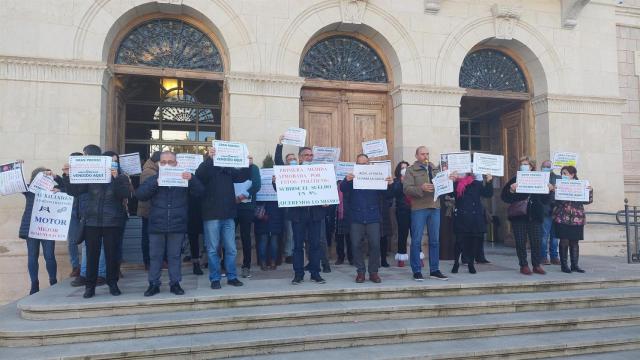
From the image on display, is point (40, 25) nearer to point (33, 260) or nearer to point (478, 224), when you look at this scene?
point (33, 260)

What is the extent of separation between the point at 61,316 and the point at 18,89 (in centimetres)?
509

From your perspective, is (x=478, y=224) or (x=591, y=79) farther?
(x=591, y=79)

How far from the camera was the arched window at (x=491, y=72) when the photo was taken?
10922 millimetres

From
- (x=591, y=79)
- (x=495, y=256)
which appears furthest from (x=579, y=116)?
(x=495, y=256)

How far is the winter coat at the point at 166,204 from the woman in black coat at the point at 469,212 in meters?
4.26

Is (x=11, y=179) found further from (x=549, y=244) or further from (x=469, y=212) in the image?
(x=549, y=244)

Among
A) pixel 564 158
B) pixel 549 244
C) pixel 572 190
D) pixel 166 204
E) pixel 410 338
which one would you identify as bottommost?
pixel 410 338

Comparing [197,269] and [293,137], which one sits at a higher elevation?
[293,137]

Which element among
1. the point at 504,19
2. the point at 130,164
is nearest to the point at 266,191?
the point at 130,164

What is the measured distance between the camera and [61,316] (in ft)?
17.1

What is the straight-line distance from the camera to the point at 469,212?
7.45 m

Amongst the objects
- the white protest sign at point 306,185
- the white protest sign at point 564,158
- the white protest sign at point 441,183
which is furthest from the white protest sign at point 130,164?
the white protest sign at point 564,158

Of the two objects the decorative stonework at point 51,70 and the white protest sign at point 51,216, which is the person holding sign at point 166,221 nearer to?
the white protest sign at point 51,216

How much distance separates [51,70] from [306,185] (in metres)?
5.53
